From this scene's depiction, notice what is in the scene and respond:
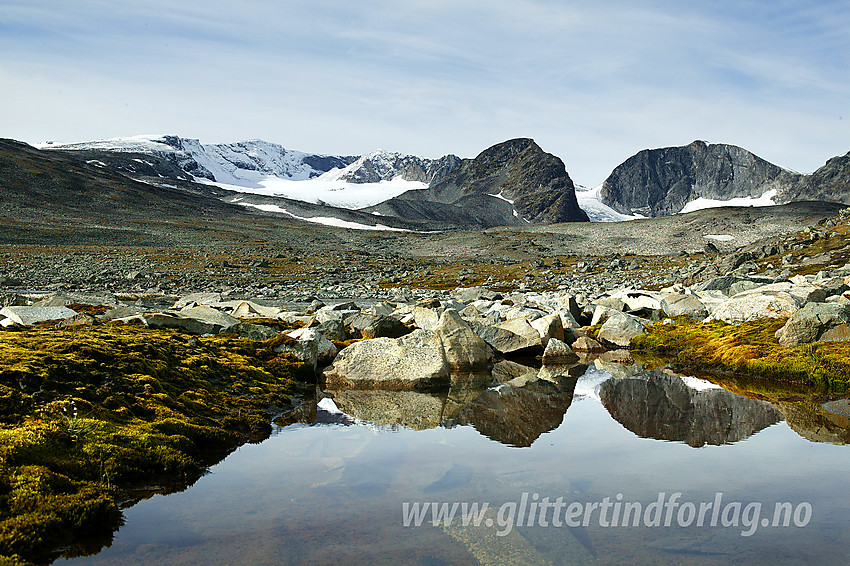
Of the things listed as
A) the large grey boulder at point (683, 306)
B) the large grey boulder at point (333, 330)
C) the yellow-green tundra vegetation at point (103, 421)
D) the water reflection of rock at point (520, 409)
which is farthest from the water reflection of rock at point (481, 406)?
the large grey boulder at point (683, 306)

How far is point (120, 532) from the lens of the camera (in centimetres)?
866

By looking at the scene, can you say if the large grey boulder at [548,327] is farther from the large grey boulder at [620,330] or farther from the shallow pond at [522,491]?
the shallow pond at [522,491]

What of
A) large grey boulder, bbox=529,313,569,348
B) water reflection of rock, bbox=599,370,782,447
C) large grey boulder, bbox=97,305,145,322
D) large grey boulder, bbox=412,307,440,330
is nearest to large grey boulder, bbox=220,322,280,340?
large grey boulder, bbox=97,305,145,322

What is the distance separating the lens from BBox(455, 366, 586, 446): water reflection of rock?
47.4 ft

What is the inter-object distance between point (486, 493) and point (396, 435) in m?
4.32

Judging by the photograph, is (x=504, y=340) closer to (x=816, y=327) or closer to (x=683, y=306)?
(x=816, y=327)

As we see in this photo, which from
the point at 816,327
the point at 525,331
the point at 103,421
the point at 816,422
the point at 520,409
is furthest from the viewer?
the point at 525,331

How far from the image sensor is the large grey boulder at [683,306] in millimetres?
31312

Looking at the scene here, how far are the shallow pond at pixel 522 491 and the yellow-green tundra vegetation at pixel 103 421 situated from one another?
623 millimetres

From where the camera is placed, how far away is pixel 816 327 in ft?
70.3

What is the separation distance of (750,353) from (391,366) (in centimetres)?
1245

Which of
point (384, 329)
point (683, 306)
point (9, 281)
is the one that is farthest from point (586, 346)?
point (9, 281)

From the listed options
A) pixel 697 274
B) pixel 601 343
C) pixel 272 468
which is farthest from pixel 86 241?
pixel 272 468

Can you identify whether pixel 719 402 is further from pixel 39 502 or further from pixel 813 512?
pixel 39 502
